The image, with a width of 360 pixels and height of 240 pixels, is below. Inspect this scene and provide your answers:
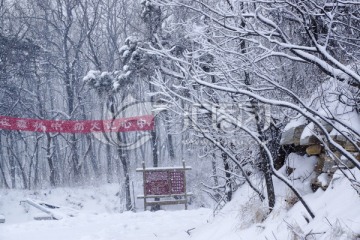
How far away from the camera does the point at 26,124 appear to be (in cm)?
1758

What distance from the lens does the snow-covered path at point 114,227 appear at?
860 cm

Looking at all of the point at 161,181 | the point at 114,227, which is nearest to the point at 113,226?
the point at 114,227

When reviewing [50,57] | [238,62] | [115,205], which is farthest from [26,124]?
[238,62]

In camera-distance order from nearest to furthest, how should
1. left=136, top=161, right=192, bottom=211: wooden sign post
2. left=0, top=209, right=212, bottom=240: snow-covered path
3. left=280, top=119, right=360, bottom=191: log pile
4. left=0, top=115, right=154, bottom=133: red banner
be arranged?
left=280, top=119, right=360, bottom=191: log pile, left=0, top=209, right=212, bottom=240: snow-covered path, left=136, top=161, right=192, bottom=211: wooden sign post, left=0, top=115, right=154, bottom=133: red banner

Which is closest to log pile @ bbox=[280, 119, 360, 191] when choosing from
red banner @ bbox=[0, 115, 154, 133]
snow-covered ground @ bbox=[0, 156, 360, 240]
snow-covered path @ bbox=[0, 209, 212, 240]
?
snow-covered ground @ bbox=[0, 156, 360, 240]

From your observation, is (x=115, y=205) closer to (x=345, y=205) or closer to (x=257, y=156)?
(x=257, y=156)

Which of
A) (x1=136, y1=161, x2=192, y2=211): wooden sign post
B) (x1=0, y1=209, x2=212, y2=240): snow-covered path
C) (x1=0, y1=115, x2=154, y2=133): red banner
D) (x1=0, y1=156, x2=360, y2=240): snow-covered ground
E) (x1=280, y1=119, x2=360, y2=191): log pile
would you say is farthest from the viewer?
(x1=0, y1=115, x2=154, y2=133): red banner

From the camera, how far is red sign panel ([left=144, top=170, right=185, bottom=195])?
14244mm

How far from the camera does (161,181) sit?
46.9 feet

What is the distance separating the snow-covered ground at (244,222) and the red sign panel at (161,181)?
2669 mm

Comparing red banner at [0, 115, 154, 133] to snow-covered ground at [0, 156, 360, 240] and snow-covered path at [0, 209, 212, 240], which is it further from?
snow-covered path at [0, 209, 212, 240]

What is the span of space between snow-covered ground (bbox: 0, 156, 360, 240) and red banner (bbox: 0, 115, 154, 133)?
378cm

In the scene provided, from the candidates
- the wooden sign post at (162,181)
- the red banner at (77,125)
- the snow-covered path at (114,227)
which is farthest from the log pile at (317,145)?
the red banner at (77,125)

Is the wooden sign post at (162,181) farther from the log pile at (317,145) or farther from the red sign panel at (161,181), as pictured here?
the log pile at (317,145)
